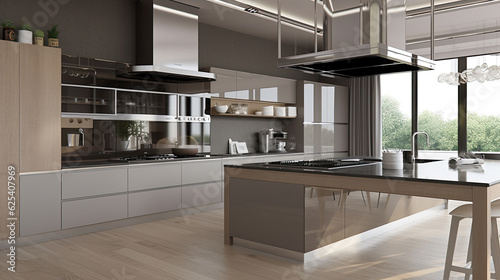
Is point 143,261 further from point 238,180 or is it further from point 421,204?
point 421,204

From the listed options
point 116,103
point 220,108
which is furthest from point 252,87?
point 116,103

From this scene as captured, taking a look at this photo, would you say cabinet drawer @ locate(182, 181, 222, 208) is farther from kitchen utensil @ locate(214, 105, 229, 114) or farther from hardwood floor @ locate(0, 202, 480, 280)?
kitchen utensil @ locate(214, 105, 229, 114)

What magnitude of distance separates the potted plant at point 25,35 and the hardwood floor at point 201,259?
6.50 ft

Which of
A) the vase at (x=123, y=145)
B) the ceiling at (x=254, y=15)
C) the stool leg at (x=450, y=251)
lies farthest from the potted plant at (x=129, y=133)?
the stool leg at (x=450, y=251)

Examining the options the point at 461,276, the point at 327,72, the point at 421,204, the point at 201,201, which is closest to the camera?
the point at 461,276

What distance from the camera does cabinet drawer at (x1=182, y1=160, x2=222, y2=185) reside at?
5293 millimetres

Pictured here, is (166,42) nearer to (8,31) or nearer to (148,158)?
(148,158)

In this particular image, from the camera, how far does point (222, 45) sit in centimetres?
640

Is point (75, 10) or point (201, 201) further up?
point (75, 10)

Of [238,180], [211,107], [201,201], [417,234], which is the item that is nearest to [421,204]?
[417,234]

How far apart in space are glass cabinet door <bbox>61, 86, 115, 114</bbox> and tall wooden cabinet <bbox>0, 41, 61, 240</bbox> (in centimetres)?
30

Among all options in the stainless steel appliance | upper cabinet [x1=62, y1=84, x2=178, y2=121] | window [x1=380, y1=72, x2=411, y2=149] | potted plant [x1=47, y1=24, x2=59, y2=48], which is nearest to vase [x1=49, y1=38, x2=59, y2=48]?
potted plant [x1=47, y1=24, x2=59, y2=48]

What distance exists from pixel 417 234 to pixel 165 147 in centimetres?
327

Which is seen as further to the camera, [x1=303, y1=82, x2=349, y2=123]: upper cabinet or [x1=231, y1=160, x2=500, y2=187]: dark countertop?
[x1=303, y1=82, x2=349, y2=123]: upper cabinet
